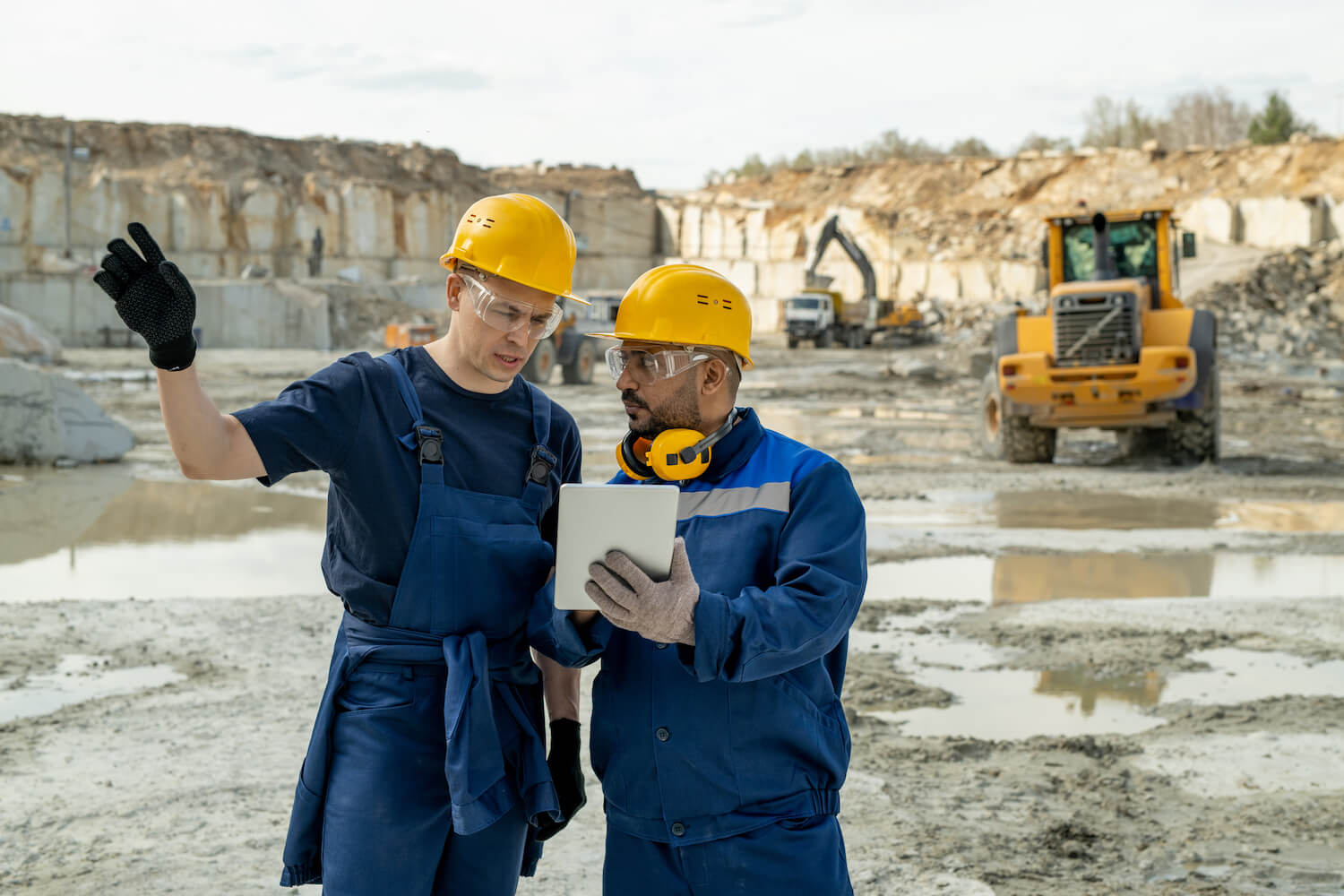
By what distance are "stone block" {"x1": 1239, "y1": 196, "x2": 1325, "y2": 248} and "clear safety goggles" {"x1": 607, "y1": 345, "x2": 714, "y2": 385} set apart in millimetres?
47084

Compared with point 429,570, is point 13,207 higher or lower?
higher

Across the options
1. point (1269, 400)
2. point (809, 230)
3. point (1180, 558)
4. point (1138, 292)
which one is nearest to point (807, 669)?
point (1180, 558)

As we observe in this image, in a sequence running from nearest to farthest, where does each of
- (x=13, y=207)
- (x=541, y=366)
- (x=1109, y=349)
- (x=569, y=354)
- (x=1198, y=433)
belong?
1. (x=1109, y=349)
2. (x=1198, y=433)
3. (x=541, y=366)
4. (x=569, y=354)
5. (x=13, y=207)

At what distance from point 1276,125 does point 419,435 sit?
70182 mm

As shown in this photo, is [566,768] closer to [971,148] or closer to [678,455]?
[678,455]

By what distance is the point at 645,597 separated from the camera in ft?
6.25

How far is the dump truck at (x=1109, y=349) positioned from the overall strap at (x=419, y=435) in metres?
11.4

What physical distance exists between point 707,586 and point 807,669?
0.77 ft

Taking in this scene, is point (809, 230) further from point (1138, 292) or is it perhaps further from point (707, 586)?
point (707, 586)

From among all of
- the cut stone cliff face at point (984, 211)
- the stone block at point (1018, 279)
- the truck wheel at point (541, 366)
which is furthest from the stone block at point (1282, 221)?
the truck wheel at point (541, 366)

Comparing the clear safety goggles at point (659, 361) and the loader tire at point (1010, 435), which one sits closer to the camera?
the clear safety goggles at point (659, 361)

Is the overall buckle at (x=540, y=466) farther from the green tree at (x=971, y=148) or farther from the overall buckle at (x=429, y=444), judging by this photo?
the green tree at (x=971, y=148)

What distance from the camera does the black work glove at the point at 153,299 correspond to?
2.06 metres

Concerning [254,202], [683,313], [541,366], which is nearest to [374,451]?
[683,313]
